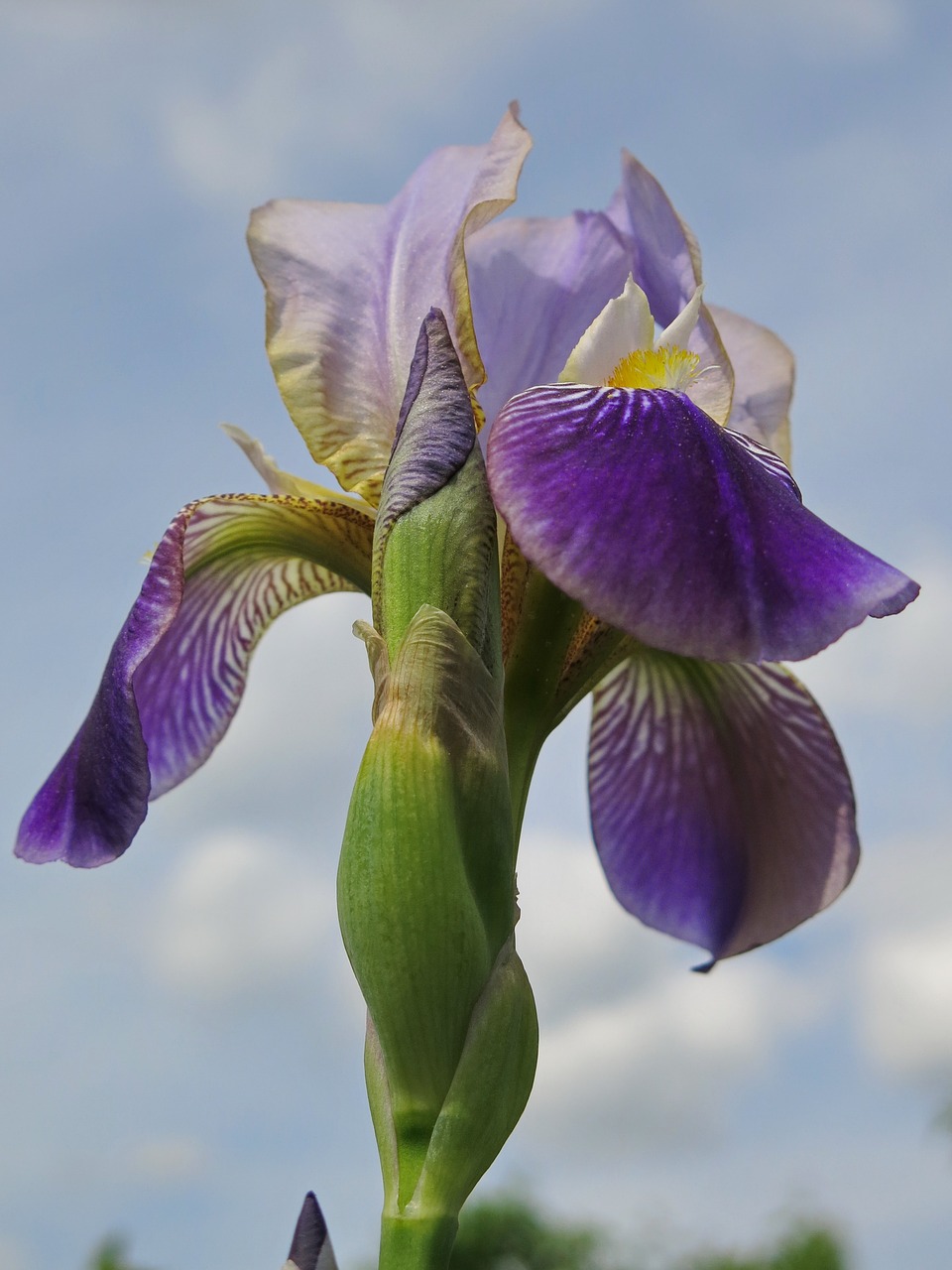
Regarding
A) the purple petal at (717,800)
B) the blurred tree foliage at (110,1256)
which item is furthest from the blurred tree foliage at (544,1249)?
the purple petal at (717,800)

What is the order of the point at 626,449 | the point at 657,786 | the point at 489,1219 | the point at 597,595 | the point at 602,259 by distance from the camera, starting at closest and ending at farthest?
the point at 597,595, the point at 626,449, the point at 602,259, the point at 657,786, the point at 489,1219

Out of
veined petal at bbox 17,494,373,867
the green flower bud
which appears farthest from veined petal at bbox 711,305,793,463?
the green flower bud

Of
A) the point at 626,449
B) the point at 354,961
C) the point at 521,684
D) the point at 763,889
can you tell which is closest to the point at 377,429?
the point at 521,684

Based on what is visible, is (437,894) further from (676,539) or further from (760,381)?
(760,381)

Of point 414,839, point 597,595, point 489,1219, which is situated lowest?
point 414,839

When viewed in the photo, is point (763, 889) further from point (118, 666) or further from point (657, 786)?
point (118, 666)

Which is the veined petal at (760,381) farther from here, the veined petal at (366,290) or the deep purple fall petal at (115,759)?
the deep purple fall petal at (115,759)

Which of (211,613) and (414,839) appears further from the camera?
(211,613)

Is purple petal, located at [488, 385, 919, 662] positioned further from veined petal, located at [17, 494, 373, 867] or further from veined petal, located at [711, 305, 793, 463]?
veined petal, located at [711, 305, 793, 463]
